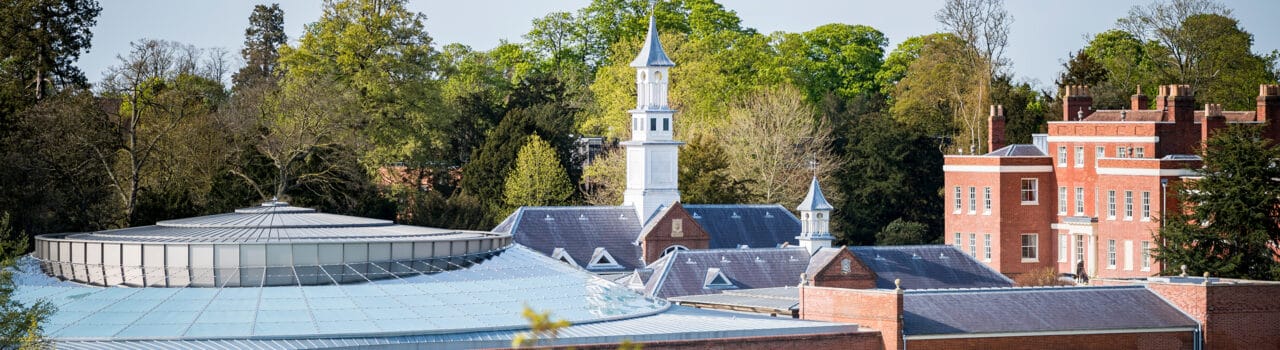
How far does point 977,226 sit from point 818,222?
1763 cm

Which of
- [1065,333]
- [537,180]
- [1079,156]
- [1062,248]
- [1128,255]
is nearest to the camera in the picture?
[1065,333]

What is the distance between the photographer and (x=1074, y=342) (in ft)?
222

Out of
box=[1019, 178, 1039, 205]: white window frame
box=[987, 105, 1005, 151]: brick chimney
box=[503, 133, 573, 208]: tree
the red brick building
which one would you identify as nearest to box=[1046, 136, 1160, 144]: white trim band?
the red brick building

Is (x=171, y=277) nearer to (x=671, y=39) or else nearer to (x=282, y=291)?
(x=282, y=291)

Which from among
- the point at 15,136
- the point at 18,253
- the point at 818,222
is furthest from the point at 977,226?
the point at 18,253

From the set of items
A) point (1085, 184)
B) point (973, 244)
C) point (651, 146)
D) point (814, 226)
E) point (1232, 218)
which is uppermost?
point (651, 146)

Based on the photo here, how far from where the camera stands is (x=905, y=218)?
119m

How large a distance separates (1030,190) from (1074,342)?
32.6 meters

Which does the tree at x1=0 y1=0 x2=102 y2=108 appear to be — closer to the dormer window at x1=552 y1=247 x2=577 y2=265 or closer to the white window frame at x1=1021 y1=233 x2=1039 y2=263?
the dormer window at x1=552 y1=247 x2=577 y2=265

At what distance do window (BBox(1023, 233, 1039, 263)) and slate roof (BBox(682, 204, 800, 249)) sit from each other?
440 inches

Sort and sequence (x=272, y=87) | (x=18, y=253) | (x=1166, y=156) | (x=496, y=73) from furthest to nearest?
(x=496, y=73)
(x=272, y=87)
(x=1166, y=156)
(x=18, y=253)

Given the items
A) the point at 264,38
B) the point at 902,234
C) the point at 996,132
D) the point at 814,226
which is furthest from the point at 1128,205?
the point at 264,38

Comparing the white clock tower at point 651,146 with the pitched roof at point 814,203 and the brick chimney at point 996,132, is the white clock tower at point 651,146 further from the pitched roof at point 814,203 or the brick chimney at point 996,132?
the brick chimney at point 996,132

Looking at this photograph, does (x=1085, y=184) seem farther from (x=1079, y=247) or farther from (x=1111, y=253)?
(x=1111, y=253)
